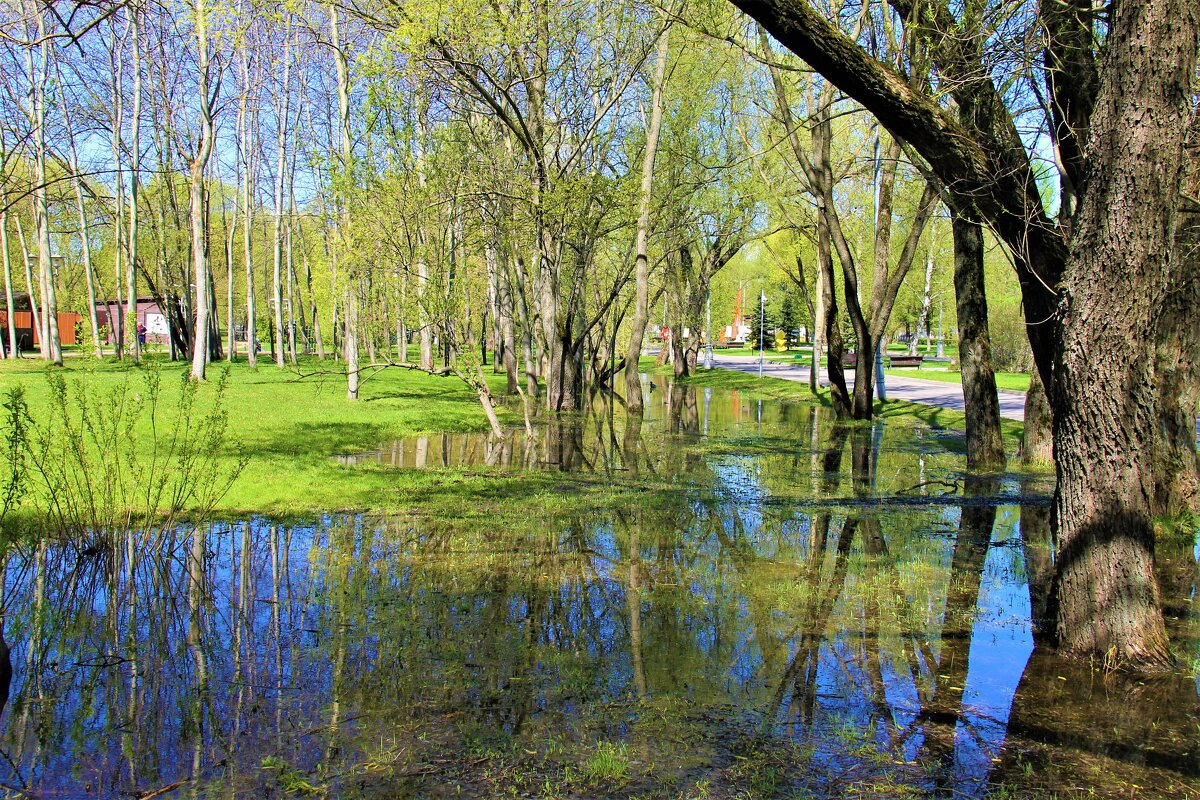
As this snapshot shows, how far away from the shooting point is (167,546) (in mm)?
7969

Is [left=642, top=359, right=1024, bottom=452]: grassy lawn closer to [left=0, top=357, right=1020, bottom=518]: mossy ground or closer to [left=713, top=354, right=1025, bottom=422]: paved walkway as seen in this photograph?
[left=0, top=357, right=1020, bottom=518]: mossy ground

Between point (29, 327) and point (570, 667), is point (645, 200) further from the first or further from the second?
point (29, 327)

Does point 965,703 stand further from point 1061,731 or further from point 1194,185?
point 1194,185

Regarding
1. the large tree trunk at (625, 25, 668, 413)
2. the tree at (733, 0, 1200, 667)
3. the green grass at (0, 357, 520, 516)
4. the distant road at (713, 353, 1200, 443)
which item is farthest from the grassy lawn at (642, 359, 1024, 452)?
the tree at (733, 0, 1200, 667)

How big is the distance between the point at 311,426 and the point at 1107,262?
14.4 metres

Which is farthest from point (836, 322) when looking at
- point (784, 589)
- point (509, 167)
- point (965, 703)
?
point (965, 703)

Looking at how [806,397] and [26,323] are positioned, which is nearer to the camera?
[806,397]

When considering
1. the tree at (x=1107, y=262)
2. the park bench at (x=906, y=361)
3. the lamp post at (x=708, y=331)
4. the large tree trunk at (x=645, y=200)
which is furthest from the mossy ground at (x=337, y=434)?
the park bench at (x=906, y=361)

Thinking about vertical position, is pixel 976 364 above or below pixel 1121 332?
below

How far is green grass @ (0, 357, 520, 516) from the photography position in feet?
33.9

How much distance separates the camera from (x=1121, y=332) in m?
5.13

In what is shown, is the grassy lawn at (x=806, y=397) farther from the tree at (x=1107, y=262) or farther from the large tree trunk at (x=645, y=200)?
the tree at (x=1107, y=262)

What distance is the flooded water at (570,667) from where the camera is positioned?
3957mm

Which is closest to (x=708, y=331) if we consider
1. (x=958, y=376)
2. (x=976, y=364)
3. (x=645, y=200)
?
(x=958, y=376)
